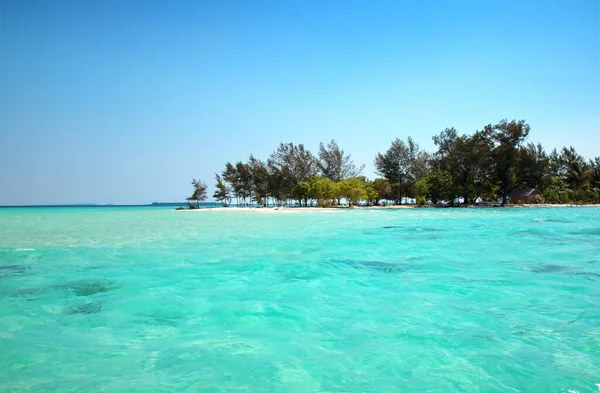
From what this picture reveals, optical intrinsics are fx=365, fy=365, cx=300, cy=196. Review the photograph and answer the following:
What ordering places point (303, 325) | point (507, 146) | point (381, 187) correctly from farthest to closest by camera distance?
point (381, 187) → point (507, 146) → point (303, 325)

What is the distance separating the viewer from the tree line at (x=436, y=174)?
49.7m

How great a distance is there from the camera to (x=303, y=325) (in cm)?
473

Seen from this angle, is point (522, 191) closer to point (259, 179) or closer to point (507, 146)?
point (507, 146)

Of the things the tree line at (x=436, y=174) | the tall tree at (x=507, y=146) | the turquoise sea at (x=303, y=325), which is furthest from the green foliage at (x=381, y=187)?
the turquoise sea at (x=303, y=325)

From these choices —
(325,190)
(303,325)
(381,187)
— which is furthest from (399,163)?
(303,325)

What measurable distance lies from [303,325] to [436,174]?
50.5 m

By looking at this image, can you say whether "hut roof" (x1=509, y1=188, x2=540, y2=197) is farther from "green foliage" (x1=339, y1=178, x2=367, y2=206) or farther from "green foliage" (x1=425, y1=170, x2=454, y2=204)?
"green foliage" (x1=339, y1=178, x2=367, y2=206)

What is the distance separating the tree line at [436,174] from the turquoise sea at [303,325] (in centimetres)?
4368

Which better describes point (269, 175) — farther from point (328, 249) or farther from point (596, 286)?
point (596, 286)

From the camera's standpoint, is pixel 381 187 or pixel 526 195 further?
pixel 381 187

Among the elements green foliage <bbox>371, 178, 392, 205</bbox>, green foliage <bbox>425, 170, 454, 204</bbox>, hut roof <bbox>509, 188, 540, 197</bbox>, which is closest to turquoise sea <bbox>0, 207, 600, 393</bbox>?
green foliage <bbox>425, 170, 454, 204</bbox>

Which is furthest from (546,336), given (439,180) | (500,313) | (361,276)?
(439,180)

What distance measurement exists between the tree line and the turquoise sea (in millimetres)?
43683

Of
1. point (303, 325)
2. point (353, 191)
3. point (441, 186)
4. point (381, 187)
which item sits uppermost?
point (381, 187)
